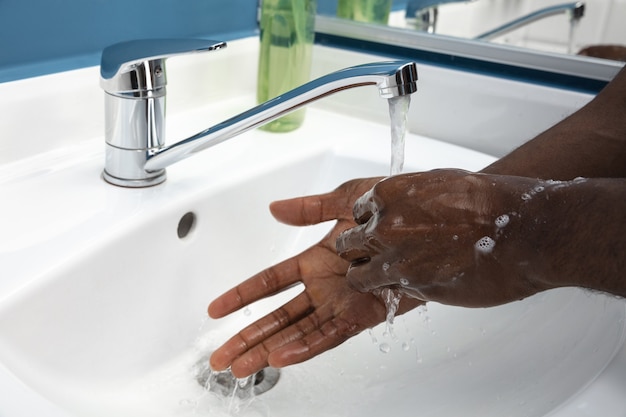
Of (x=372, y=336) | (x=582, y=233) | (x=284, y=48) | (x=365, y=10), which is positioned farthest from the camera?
(x=365, y=10)

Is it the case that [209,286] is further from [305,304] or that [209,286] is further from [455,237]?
[455,237]

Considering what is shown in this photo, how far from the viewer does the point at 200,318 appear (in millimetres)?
639

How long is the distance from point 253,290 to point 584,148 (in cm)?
29

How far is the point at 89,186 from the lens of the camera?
1.95ft

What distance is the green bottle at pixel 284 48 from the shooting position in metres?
0.74

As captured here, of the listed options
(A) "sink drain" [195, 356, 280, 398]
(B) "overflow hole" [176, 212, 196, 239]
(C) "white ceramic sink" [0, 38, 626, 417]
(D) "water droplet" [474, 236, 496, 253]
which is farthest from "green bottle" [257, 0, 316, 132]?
(D) "water droplet" [474, 236, 496, 253]

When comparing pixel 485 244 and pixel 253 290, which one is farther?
pixel 253 290

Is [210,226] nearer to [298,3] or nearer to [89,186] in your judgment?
[89,186]

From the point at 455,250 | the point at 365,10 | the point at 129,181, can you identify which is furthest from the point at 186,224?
the point at 365,10

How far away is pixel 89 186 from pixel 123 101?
9cm

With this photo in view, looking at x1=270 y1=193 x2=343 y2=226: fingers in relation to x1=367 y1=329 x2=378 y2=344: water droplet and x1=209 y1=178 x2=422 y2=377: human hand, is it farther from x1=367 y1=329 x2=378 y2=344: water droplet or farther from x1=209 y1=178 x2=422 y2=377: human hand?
x1=367 y1=329 x2=378 y2=344: water droplet

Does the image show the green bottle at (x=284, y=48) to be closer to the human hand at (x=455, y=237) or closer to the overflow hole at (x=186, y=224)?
the overflow hole at (x=186, y=224)

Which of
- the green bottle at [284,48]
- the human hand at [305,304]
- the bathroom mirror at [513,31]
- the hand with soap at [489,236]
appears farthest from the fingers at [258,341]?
the bathroom mirror at [513,31]

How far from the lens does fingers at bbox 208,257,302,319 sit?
56 cm
